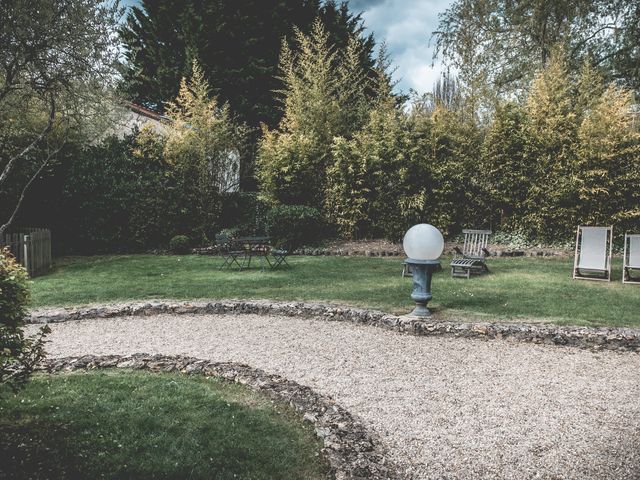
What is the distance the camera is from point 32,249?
9.51m

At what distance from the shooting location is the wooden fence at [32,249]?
917 centimetres

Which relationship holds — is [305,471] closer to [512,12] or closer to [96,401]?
[96,401]

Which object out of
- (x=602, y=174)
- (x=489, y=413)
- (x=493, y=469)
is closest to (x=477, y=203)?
(x=602, y=174)

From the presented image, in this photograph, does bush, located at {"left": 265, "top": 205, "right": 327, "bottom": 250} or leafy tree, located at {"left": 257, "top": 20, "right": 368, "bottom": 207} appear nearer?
bush, located at {"left": 265, "top": 205, "right": 327, "bottom": 250}

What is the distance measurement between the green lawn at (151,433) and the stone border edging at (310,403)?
0.09 m

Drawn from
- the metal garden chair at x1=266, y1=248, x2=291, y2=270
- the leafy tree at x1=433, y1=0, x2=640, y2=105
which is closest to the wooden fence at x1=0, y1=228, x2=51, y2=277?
the metal garden chair at x1=266, y1=248, x2=291, y2=270

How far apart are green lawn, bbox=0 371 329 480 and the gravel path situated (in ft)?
2.22

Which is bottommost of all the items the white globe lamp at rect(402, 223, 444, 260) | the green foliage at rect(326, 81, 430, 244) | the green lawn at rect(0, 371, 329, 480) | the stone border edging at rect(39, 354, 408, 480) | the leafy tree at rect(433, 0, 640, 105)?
the green lawn at rect(0, 371, 329, 480)

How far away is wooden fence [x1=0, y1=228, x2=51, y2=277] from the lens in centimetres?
917

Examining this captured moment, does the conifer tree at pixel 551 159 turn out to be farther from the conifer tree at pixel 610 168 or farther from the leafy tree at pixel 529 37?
the leafy tree at pixel 529 37

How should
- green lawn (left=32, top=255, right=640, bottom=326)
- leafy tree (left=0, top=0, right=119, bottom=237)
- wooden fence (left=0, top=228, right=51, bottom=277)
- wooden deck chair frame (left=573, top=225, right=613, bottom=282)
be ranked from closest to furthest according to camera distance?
leafy tree (left=0, top=0, right=119, bottom=237), green lawn (left=32, top=255, right=640, bottom=326), wooden deck chair frame (left=573, top=225, right=613, bottom=282), wooden fence (left=0, top=228, right=51, bottom=277)

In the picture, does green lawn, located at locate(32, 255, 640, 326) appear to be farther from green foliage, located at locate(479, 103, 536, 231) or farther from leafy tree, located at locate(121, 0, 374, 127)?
leafy tree, located at locate(121, 0, 374, 127)

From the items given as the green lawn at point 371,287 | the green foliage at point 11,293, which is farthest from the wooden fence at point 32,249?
the green foliage at point 11,293

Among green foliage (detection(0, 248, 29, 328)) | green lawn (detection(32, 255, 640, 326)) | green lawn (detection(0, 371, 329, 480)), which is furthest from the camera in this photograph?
green lawn (detection(32, 255, 640, 326))
